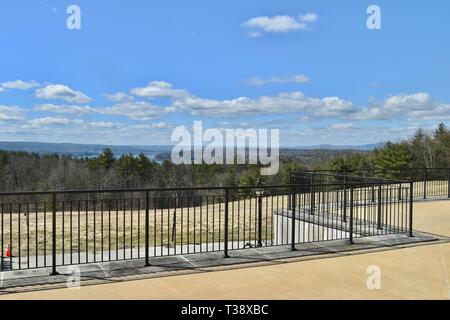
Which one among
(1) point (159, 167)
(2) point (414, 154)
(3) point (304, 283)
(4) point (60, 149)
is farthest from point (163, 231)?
(4) point (60, 149)

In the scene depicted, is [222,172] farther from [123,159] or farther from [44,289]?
[44,289]

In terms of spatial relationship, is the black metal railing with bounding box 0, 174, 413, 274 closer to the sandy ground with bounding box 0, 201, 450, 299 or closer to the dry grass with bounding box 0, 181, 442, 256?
the dry grass with bounding box 0, 181, 442, 256

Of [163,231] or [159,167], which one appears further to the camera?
[159,167]

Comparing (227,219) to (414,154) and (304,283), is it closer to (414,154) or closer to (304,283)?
(304,283)

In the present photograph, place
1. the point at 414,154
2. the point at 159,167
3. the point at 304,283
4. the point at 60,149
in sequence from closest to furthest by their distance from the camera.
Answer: the point at 304,283, the point at 414,154, the point at 159,167, the point at 60,149

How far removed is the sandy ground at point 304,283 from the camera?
480 centimetres

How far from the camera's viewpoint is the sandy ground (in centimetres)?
480

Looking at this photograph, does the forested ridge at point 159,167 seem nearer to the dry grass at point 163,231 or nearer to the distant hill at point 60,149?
the distant hill at point 60,149

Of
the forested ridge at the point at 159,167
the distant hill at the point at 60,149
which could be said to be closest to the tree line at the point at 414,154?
the forested ridge at the point at 159,167

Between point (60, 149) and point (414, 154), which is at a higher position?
point (60, 149)

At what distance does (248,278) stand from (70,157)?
6732 centimetres

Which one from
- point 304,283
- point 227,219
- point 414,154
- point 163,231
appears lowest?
point 163,231

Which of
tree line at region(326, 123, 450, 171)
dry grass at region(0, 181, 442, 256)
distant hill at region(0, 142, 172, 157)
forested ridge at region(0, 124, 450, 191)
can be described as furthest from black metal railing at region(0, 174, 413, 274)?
distant hill at region(0, 142, 172, 157)

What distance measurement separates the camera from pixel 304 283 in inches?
209
